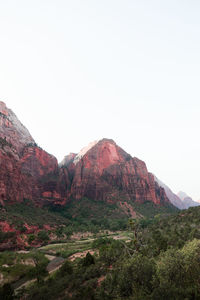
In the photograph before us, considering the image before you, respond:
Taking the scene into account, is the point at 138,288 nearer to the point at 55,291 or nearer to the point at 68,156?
the point at 55,291

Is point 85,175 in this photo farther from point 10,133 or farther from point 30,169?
point 10,133

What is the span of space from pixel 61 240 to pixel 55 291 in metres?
37.6

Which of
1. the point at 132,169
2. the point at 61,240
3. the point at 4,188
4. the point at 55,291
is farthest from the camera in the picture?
the point at 132,169

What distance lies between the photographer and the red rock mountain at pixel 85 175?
104 metres

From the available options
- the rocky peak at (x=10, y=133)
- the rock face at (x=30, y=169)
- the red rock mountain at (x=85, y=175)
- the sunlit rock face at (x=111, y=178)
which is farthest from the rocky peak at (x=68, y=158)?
the rocky peak at (x=10, y=133)

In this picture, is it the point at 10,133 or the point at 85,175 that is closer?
the point at 10,133

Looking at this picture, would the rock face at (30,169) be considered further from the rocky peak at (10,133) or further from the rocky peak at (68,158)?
the rocky peak at (68,158)

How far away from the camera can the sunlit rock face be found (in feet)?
364

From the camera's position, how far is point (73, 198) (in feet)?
368

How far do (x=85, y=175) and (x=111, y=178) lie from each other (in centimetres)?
1752

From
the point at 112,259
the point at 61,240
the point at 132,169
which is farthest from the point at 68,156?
the point at 112,259

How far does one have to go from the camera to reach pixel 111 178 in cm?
11762

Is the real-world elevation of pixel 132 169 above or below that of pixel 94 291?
above

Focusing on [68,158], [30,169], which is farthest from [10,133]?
[68,158]
